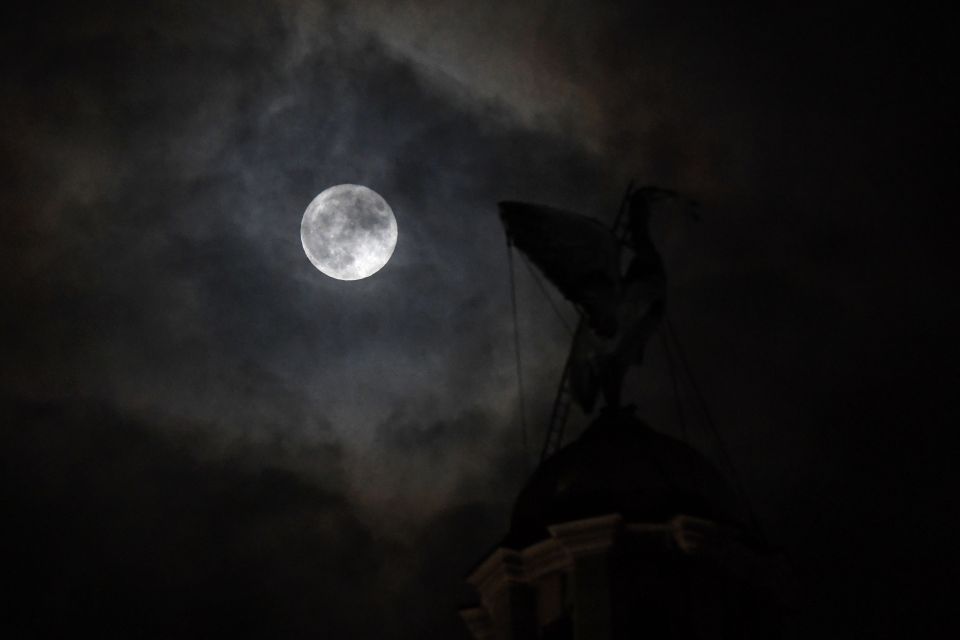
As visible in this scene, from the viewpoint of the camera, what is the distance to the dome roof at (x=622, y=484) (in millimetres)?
38750

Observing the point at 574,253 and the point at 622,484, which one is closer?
the point at 622,484

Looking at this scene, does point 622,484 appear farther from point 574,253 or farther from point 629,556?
point 574,253

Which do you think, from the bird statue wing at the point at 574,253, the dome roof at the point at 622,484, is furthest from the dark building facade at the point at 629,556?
the bird statue wing at the point at 574,253

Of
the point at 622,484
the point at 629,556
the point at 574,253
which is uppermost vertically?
the point at 574,253

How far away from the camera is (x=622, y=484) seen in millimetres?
39406

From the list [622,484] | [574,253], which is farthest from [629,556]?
[574,253]

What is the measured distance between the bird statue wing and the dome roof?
348 centimetres

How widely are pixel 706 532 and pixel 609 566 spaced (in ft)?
8.34

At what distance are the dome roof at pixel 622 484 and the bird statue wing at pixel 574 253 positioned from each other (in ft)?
11.4

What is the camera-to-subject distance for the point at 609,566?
37.9 metres

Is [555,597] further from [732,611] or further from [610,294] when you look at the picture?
[610,294]

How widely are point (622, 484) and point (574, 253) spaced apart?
748 centimetres

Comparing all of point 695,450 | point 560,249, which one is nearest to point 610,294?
point 560,249

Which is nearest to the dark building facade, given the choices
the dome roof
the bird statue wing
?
the dome roof
